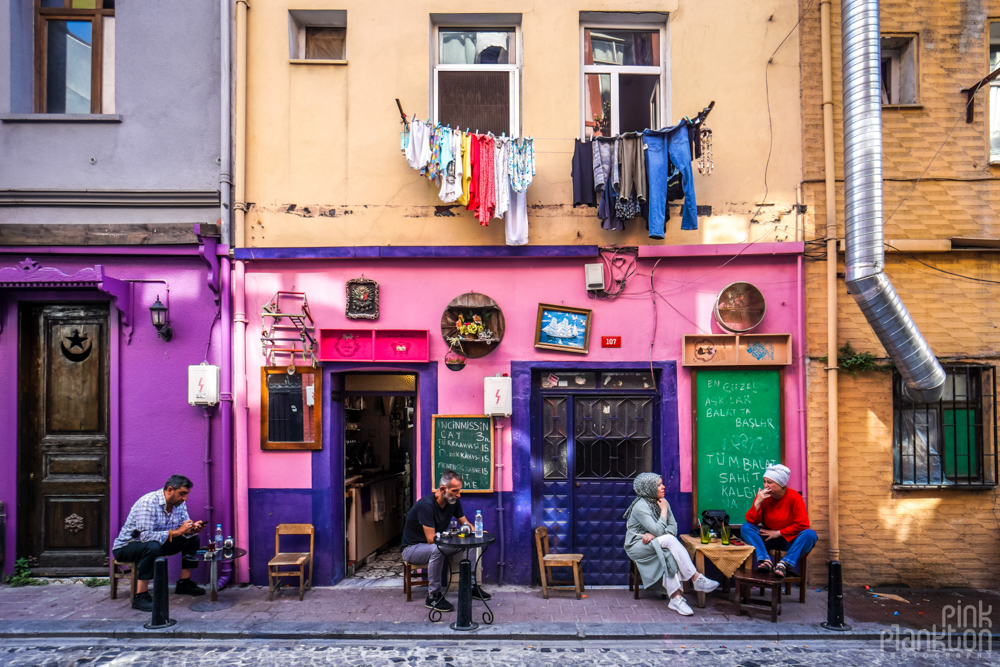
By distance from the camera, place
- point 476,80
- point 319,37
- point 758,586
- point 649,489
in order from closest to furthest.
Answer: point 758,586
point 649,489
point 476,80
point 319,37

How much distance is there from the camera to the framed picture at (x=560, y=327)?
8.02 m

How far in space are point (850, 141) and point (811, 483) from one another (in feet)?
13.2

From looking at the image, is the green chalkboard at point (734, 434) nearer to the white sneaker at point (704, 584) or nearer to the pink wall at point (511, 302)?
the pink wall at point (511, 302)

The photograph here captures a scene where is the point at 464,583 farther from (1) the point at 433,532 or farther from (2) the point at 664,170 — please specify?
(2) the point at 664,170

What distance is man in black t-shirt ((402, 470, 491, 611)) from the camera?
274 inches

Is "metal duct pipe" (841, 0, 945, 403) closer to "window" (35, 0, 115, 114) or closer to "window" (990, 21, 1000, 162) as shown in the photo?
"window" (990, 21, 1000, 162)

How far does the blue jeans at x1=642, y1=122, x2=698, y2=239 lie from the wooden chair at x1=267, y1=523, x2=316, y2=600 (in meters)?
5.52

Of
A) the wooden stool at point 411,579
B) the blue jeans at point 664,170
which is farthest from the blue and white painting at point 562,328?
the wooden stool at point 411,579

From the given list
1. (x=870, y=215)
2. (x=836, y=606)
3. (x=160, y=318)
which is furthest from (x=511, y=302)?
(x=836, y=606)

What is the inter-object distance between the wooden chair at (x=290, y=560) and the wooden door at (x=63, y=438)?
228cm

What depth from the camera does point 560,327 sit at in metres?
8.02

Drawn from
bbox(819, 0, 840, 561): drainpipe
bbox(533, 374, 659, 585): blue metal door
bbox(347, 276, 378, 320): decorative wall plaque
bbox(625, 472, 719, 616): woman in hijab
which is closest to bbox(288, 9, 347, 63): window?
bbox(347, 276, 378, 320): decorative wall plaque

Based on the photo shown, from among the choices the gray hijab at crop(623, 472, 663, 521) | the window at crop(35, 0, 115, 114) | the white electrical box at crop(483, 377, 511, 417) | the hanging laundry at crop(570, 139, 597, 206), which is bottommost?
the gray hijab at crop(623, 472, 663, 521)

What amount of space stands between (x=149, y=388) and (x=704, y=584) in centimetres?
695
